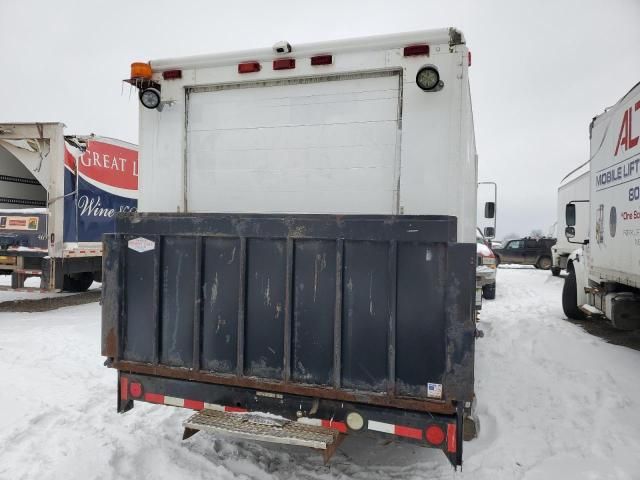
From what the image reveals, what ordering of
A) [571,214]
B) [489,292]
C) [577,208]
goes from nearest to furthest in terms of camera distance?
1. [571,214]
2. [489,292]
3. [577,208]

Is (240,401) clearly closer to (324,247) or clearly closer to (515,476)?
(324,247)

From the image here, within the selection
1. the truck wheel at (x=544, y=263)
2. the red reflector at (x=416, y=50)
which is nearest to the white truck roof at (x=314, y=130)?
the red reflector at (x=416, y=50)

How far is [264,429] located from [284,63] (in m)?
2.71

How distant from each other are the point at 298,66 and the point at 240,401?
8.37 ft

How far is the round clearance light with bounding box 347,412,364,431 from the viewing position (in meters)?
2.75

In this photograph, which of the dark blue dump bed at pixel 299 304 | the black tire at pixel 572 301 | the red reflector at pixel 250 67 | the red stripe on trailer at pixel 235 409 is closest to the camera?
the dark blue dump bed at pixel 299 304

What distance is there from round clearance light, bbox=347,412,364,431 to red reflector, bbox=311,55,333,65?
2.55m

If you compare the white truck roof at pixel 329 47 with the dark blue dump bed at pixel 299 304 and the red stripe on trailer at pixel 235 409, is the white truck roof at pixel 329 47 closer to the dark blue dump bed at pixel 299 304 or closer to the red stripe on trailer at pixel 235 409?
the dark blue dump bed at pixel 299 304

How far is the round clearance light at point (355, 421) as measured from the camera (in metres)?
2.75

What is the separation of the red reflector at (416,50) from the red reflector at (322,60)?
1.93 feet

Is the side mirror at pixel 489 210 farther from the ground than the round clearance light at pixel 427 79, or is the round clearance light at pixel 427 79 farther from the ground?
the round clearance light at pixel 427 79

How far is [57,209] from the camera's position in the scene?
867 cm

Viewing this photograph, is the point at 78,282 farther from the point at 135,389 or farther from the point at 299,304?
the point at 299,304

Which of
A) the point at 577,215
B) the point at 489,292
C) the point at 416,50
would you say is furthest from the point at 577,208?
the point at 416,50
